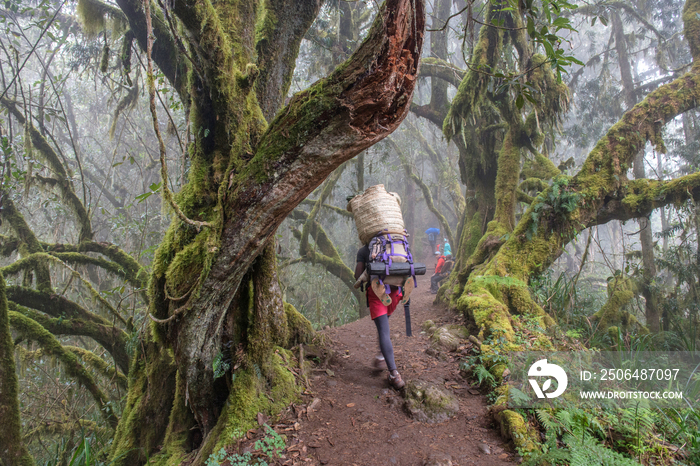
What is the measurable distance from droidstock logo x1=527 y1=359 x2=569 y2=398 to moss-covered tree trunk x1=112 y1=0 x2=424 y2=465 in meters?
2.54

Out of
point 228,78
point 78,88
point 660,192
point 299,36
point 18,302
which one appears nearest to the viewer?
point 228,78

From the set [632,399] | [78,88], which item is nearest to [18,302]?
[632,399]

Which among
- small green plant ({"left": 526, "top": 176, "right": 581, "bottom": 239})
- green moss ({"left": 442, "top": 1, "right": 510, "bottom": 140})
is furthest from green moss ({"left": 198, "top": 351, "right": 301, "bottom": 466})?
green moss ({"left": 442, "top": 1, "right": 510, "bottom": 140})

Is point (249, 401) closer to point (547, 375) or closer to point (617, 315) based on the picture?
point (547, 375)

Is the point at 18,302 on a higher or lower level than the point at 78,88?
lower

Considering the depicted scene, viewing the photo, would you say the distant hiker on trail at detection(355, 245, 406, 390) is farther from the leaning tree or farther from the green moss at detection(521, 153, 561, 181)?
the green moss at detection(521, 153, 561, 181)

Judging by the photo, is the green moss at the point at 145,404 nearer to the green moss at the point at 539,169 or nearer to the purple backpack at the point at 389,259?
the purple backpack at the point at 389,259

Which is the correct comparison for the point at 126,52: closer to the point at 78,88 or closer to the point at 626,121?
the point at 626,121

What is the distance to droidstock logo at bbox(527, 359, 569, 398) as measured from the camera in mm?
3389

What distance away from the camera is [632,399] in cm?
326

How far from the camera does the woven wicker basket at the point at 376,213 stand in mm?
4141

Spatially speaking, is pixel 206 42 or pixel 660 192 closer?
pixel 206 42

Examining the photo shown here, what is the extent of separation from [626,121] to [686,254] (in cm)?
445

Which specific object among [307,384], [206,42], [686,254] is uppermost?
[206,42]
